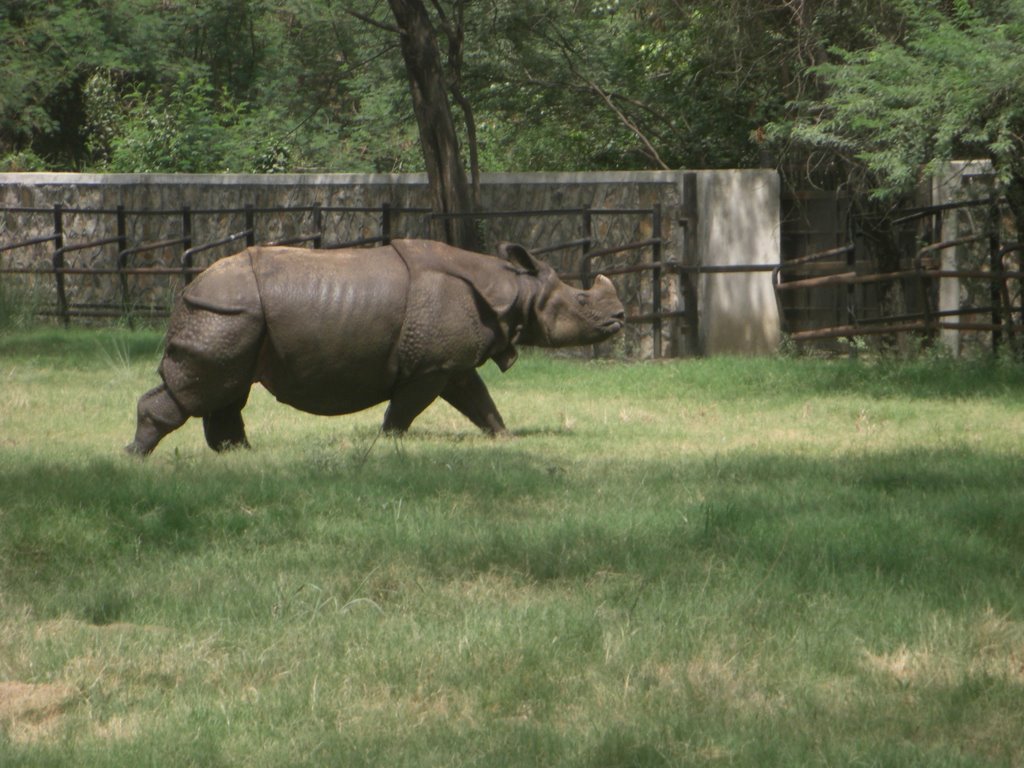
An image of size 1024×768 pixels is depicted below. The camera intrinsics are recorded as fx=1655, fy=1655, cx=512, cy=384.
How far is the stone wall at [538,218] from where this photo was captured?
1692 centimetres

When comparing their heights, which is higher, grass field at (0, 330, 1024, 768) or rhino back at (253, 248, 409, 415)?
rhino back at (253, 248, 409, 415)

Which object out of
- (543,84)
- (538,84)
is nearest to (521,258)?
(543,84)

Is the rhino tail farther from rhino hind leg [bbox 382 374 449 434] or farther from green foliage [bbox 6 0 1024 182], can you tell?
green foliage [bbox 6 0 1024 182]

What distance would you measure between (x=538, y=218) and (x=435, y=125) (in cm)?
151

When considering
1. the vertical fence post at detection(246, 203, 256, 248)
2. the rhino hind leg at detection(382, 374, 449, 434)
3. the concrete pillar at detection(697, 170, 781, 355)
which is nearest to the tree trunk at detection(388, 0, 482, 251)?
the vertical fence post at detection(246, 203, 256, 248)

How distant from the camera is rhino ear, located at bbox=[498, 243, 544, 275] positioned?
1027cm

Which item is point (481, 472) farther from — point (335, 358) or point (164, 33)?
point (164, 33)

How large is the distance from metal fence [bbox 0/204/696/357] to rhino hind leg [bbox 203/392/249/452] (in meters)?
5.95

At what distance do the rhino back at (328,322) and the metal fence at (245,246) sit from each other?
5.94 meters

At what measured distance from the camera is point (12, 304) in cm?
1859

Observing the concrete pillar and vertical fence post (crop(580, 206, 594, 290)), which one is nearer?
vertical fence post (crop(580, 206, 594, 290))

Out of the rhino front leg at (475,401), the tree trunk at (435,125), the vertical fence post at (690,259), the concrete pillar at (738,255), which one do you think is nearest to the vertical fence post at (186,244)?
the tree trunk at (435,125)

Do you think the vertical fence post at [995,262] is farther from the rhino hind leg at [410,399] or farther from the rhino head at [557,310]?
the rhino hind leg at [410,399]

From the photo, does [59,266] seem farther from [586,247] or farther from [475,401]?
[475,401]
